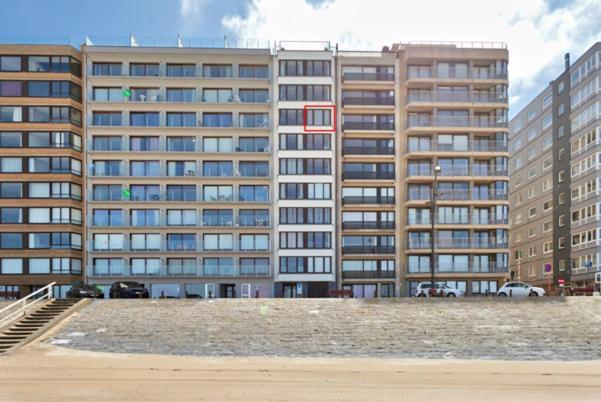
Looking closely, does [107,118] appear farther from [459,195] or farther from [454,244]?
[454,244]

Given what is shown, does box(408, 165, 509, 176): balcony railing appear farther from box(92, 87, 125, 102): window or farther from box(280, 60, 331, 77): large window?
box(92, 87, 125, 102): window

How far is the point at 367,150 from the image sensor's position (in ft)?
219

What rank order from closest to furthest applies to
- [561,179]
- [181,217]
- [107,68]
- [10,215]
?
[10,215], [181,217], [107,68], [561,179]

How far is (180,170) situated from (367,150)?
2025 cm

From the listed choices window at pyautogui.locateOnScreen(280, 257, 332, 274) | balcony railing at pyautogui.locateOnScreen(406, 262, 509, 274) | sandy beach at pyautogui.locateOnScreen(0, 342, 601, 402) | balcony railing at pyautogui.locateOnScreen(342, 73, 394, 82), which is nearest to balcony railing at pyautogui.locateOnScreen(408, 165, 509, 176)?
balcony railing at pyautogui.locateOnScreen(406, 262, 509, 274)

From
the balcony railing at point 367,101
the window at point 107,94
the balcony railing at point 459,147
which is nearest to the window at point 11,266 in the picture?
the window at point 107,94

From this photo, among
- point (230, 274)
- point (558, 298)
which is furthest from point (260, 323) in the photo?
point (230, 274)

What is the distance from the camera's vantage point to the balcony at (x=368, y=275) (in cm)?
6512

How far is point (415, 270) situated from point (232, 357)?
133ft

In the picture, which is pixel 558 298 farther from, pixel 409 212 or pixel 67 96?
pixel 67 96

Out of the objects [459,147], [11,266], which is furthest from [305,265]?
[11,266]

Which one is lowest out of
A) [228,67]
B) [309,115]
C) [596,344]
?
[596,344]

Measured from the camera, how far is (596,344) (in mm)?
31281

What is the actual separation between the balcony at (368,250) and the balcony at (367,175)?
24.5 feet
